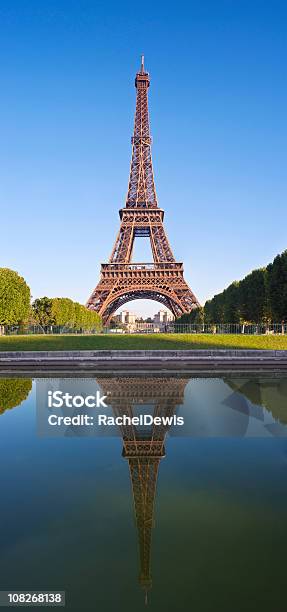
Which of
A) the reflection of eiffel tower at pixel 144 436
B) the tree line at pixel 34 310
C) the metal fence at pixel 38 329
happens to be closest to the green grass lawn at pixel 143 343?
the tree line at pixel 34 310

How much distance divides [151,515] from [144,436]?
4.16m

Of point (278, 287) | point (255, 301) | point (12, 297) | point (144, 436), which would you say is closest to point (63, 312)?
point (12, 297)

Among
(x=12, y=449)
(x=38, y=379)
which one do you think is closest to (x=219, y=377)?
(x=38, y=379)

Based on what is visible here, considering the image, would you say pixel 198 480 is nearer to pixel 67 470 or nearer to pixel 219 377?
pixel 67 470

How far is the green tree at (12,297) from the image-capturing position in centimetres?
4394

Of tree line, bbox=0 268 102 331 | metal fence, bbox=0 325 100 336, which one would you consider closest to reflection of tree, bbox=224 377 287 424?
tree line, bbox=0 268 102 331

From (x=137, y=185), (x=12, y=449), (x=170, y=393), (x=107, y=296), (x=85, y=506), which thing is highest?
(x=137, y=185)

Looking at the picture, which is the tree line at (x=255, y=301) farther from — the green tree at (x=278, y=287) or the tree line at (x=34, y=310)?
the tree line at (x=34, y=310)

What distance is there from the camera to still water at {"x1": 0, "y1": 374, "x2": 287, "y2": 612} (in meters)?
4.98

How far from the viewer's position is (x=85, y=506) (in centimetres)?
702

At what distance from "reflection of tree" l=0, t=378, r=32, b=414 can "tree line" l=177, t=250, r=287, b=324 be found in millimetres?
26857

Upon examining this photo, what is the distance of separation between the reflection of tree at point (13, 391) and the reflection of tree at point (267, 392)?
7782 millimetres

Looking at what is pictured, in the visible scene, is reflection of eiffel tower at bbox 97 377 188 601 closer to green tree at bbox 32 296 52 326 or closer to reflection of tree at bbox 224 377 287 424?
reflection of tree at bbox 224 377 287 424

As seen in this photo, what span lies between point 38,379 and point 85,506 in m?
14.0
